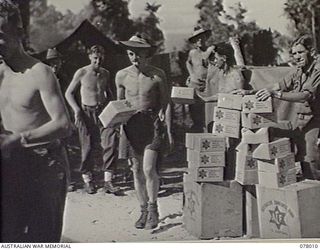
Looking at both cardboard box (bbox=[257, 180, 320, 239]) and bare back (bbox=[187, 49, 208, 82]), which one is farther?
bare back (bbox=[187, 49, 208, 82])

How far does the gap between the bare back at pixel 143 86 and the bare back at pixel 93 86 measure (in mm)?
84

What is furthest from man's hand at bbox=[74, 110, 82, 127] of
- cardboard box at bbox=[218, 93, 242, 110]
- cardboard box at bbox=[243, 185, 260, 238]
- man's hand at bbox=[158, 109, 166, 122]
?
cardboard box at bbox=[243, 185, 260, 238]

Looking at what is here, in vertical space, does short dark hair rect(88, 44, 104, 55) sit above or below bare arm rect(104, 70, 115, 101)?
above

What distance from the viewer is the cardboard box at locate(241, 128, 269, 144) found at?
124 inches

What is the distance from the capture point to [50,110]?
10.3 feet

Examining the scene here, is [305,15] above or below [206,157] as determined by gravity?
above

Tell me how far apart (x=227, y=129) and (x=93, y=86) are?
780mm

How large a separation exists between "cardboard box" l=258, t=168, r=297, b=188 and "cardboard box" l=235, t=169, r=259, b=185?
2 cm

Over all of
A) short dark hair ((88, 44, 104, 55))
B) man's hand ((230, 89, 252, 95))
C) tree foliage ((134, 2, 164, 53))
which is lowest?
man's hand ((230, 89, 252, 95))

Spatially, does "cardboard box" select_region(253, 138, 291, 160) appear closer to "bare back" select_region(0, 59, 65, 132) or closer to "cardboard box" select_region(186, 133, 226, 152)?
"cardboard box" select_region(186, 133, 226, 152)

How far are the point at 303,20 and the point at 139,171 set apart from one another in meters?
1.24

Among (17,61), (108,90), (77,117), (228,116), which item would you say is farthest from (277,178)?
(17,61)

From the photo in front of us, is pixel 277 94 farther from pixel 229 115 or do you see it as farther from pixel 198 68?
pixel 198 68

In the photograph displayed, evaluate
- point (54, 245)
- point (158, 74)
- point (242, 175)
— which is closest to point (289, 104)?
point (242, 175)
